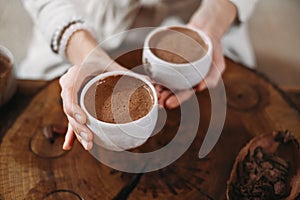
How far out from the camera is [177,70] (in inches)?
35.8

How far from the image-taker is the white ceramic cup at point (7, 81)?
104 centimetres

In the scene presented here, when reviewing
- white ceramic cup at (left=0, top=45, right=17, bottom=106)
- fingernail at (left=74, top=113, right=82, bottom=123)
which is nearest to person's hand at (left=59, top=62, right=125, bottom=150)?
fingernail at (left=74, top=113, right=82, bottom=123)

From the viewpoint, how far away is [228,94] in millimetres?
1086

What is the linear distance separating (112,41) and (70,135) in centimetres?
42

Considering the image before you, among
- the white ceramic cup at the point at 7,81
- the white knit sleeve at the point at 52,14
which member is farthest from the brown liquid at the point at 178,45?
the white ceramic cup at the point at 7,81

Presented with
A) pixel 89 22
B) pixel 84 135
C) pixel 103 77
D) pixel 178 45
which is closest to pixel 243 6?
pixel 178 45

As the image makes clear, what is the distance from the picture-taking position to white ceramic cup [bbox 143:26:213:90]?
908 mm

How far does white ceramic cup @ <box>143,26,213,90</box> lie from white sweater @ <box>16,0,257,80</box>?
0.78 ft

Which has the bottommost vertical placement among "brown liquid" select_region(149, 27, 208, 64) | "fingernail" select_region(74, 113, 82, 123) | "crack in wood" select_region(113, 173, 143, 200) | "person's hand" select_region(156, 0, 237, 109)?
"crack in wood" select_region(113, 173, 143, 200)

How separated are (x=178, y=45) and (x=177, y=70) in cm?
9

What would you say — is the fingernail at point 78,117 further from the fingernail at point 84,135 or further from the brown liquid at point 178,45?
the brown liquid at point 178,45

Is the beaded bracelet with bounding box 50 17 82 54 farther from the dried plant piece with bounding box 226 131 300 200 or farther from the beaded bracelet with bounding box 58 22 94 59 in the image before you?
the dried plant piece with bounding box 226 131 300 200

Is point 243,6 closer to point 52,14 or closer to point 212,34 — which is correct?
point 212,34

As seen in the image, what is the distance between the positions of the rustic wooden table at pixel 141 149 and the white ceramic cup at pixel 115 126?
0.11 m
